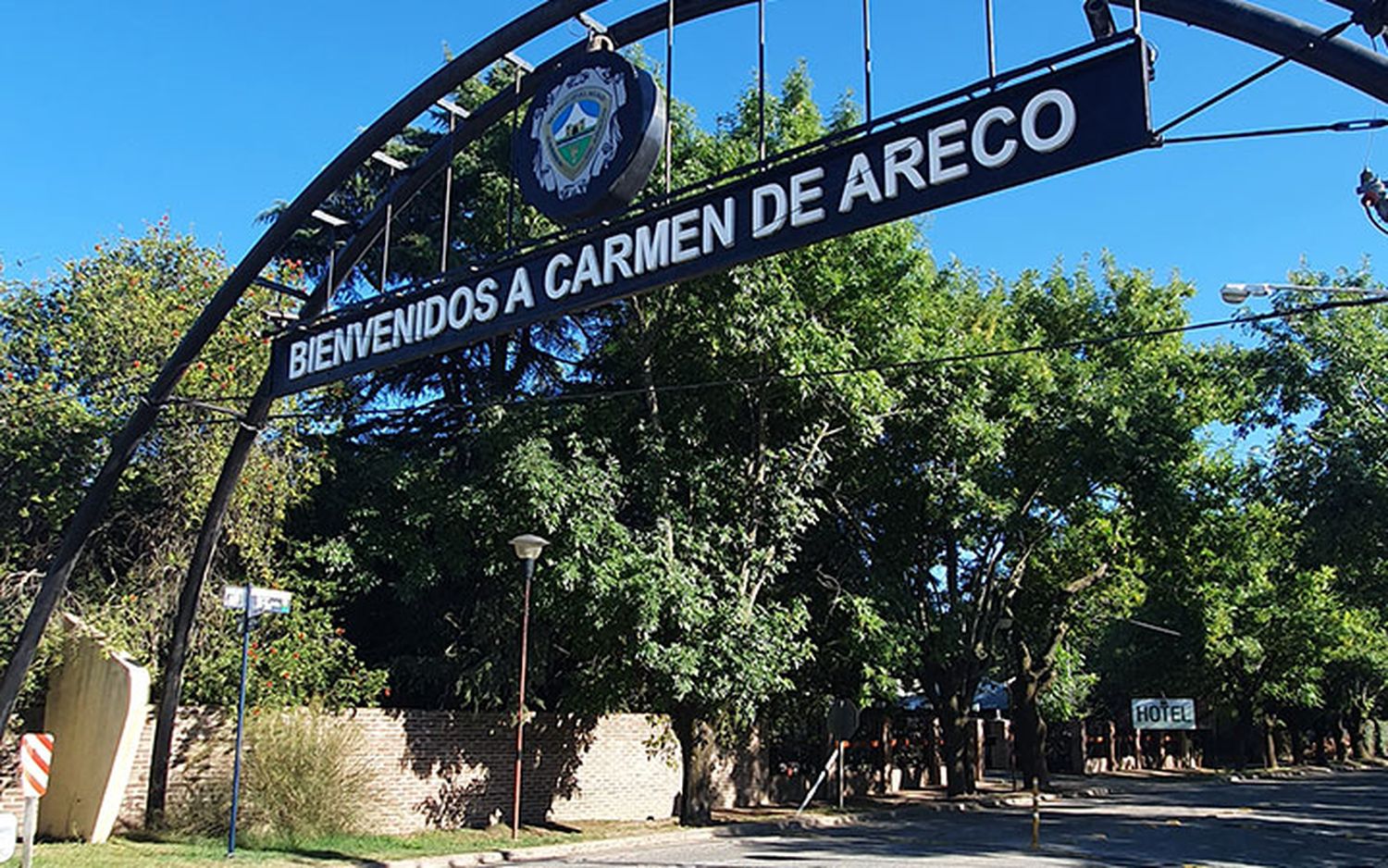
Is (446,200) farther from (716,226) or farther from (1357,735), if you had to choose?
(1357,735)

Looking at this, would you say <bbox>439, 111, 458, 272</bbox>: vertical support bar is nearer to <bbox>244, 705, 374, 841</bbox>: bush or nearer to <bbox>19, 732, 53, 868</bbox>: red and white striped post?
<bbox>19, 732, 53, 868</bbox>: red and white striped post

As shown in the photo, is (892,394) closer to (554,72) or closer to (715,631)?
(715,631)

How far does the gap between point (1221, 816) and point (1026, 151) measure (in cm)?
2140

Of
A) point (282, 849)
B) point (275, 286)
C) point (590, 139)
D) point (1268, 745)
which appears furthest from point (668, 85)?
point (1268, 745)

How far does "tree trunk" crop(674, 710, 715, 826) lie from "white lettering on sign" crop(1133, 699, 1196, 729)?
16.7 m

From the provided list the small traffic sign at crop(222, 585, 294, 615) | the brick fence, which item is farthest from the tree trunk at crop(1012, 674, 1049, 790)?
the small traffic sign at crop(222, 585, 294, 615)

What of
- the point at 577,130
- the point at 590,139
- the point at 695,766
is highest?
the point at 577,130

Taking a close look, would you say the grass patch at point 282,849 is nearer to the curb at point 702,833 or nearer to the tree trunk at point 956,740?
the curb at point 702,833

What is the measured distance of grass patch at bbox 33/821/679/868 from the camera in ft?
42.3

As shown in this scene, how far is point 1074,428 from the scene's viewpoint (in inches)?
922

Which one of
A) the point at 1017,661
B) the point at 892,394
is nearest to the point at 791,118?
the point at 892,394

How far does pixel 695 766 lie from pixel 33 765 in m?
11.7

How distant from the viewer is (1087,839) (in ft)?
60.3

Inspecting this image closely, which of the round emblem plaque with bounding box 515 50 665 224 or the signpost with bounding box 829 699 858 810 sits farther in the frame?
the signpost with bounding box 829 699 858 810
